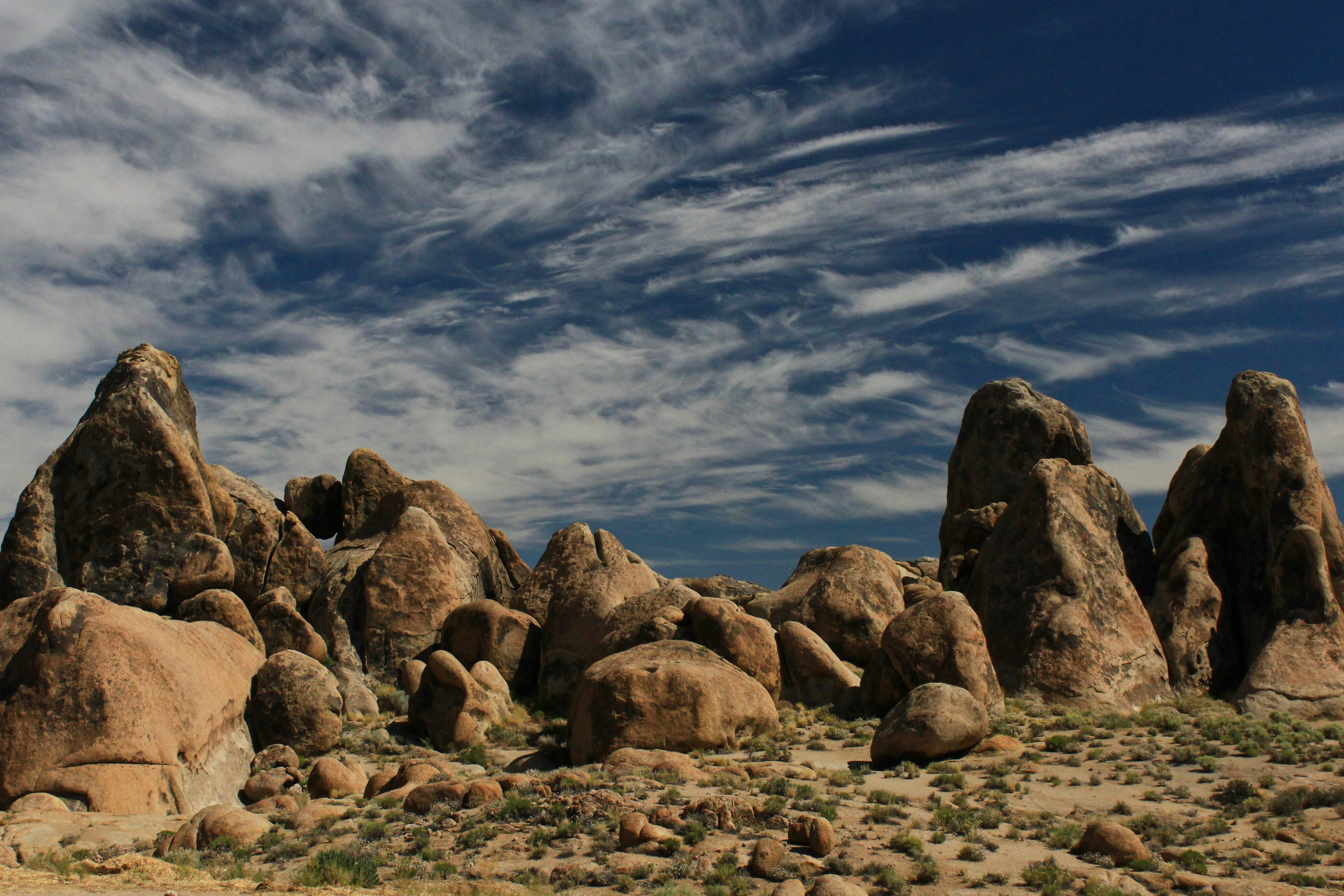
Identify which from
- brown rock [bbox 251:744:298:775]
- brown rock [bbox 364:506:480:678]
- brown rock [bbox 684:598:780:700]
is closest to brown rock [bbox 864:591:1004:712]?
brown rock [bbox 684:598:780:700]

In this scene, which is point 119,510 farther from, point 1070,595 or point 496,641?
point 1070,595

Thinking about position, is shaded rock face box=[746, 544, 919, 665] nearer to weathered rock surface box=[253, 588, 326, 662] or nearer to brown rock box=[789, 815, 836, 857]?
weathered rock surface box=[253, 588, 326, 662]

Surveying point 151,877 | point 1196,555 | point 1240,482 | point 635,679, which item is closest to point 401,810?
point 151,877

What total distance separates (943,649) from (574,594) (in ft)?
34.7

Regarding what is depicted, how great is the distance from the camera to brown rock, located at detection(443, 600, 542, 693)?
29547 mm

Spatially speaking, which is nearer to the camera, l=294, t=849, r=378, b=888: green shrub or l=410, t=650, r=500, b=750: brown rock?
l=294, t=849, r=378, b=888: green shrub

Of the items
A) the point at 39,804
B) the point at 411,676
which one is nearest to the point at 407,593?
the point at 411,676

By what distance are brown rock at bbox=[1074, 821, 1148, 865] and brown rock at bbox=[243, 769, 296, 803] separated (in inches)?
545

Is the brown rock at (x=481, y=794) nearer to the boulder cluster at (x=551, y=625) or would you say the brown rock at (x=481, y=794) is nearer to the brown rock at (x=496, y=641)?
the boulder cluster at (x=551, y=625)

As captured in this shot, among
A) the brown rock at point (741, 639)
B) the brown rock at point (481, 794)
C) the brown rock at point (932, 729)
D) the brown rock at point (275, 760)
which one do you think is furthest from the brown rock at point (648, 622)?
the brown rock at point (481, 794)

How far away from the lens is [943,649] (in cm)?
2450

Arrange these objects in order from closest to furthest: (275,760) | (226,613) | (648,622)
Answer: (275,760) → (226,613) → (648,622)

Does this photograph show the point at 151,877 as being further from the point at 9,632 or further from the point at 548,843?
the point at 9,632

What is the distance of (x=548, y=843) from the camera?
15.3 m
